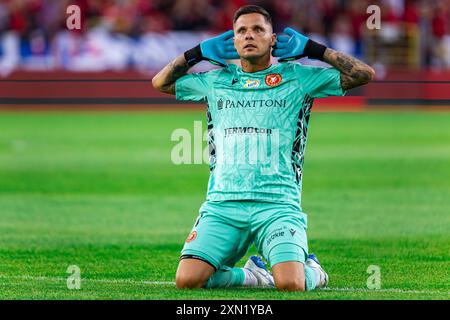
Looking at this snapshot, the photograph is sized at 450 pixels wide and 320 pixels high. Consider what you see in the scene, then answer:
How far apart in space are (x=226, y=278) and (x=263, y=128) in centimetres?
118

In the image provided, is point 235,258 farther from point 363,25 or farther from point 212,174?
point 363,25

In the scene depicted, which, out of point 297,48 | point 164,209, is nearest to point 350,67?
point 297,48

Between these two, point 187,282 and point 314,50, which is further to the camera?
point 314,50

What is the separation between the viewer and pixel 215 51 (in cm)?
900

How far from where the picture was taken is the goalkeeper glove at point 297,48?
8781 mm

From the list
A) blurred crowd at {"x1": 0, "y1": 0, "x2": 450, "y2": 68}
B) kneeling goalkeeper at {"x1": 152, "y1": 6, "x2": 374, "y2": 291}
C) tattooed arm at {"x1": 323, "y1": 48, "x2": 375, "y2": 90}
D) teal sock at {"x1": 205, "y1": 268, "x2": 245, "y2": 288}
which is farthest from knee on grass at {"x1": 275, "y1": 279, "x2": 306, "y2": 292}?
blurred crowd at {"x1": 0, "y1": 0, "x2": 450, "y2": 68}

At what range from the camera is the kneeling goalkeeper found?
864 centimetres

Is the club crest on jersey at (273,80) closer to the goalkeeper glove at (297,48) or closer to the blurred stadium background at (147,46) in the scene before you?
the goalkeeper glove at (297,48)

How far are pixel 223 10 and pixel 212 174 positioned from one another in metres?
26.5

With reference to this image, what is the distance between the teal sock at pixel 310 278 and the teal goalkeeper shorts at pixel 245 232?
0.09 metres

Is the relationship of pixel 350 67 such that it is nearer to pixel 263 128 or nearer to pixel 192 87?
pixel 263 128

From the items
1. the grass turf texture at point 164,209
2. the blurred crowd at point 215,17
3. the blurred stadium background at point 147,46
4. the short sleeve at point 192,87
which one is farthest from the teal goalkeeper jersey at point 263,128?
the blurred crowd at point 215,17
